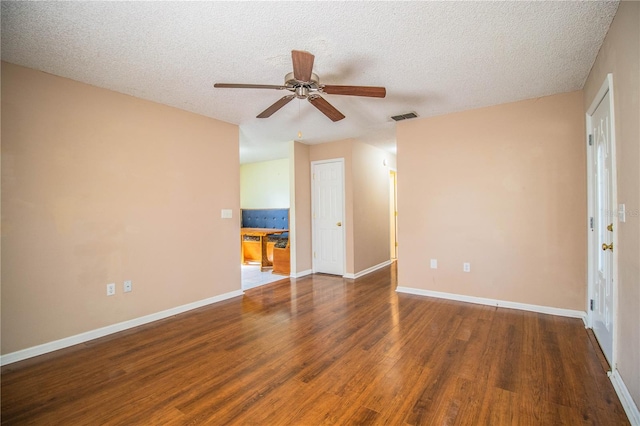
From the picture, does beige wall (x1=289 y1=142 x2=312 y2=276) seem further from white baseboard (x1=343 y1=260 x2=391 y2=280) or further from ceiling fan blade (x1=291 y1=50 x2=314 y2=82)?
ceiling fan blade (x1=291 y1=50 x2=314 y2=82)

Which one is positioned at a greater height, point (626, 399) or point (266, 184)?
point (266, 184)

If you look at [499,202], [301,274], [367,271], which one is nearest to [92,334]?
[301,274]

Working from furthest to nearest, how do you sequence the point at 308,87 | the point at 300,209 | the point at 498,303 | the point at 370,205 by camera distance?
the point at 370,205
the point at 300,209
the point at 498,303
the point at 308,87

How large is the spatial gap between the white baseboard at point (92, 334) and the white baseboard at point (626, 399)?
150 inches

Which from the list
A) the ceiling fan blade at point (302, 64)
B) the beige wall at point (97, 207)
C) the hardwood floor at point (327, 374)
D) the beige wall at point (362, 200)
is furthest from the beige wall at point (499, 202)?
the beige wall at point (97, 207)

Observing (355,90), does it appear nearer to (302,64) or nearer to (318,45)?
(318,45)

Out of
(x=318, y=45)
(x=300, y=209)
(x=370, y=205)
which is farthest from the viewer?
(x=370, y=205)

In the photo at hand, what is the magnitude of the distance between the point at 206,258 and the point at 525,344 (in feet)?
11.5

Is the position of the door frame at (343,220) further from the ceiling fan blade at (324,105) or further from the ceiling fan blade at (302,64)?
the ceiling fan blade at (302,64)

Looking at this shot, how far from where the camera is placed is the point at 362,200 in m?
5.33

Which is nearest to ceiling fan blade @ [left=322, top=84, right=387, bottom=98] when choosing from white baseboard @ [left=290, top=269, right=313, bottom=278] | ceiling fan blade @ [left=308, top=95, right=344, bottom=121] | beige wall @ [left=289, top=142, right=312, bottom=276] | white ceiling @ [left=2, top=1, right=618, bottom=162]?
ceiling fan blade @ [left=308, top=95, right=344, bottom=121]

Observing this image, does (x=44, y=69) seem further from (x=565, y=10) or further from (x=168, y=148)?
(x=565, y=10)

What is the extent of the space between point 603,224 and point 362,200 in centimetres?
331

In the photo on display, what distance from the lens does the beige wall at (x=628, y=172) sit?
62.2 inches
